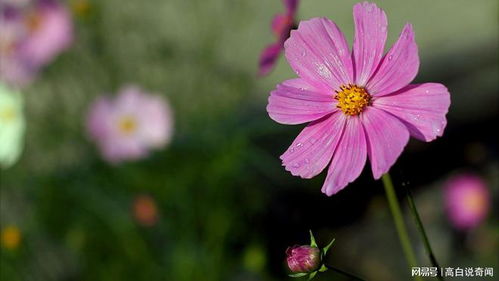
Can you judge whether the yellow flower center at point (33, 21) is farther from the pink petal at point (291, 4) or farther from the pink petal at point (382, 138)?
the pink petal at point (382, 138)

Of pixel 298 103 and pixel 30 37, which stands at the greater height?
pixel 298 103

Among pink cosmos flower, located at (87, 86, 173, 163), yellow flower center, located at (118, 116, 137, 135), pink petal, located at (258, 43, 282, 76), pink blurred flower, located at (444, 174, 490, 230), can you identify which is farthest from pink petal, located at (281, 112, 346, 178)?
yellow flower center, located at (118, 116, 137, 135)

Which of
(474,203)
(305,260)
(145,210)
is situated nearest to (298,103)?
(305,260)

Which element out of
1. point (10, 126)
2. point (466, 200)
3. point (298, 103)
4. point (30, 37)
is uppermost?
point (298, 103)

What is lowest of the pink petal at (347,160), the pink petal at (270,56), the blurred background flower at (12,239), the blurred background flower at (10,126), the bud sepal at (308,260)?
the blurred background flower at (10,126)

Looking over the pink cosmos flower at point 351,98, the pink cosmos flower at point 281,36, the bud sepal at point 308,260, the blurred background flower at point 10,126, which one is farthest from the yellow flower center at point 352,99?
the blurred background flower at point 10,126

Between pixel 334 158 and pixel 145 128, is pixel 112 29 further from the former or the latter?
pixel 334 158

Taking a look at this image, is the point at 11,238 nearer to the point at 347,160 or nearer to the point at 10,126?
the point at 10,126
